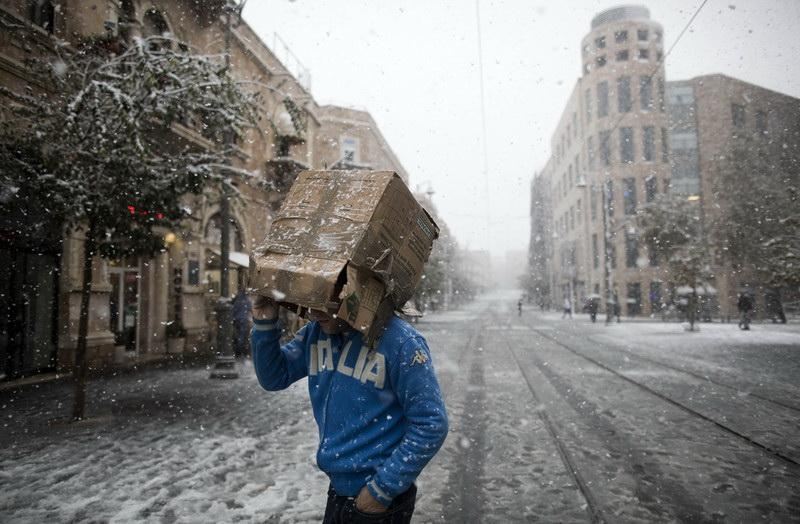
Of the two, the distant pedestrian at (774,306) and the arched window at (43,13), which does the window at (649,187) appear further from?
the arched window at (43,13)

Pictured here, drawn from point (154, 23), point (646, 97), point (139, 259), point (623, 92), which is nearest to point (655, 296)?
point (646, 97)

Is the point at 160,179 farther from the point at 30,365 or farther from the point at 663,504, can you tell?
the point at 663,504

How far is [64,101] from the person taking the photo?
6383 millimetres

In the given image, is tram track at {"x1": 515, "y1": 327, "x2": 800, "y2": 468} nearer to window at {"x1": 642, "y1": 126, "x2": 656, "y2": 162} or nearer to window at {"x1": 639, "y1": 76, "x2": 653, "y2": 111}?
window at {"x1": 642, "y1": 126, "x2": 656, "y2": 162}

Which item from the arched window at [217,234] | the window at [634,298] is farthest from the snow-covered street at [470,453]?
the window at [634,298]

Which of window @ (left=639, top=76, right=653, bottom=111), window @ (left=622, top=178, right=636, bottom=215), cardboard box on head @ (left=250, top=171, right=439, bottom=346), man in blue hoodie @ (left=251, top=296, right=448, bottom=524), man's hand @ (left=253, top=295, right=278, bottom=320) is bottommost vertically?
man in blue hoodie @ (left=251, top=296, right=448, bottom=524)

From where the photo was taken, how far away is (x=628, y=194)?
134 ft

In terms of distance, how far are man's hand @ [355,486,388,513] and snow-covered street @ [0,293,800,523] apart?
2.11m

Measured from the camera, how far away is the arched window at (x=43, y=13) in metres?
9.16

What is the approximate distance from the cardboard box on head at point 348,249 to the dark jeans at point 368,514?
2.15 ft

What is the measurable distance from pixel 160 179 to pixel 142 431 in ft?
10.6

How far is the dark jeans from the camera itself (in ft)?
5.89

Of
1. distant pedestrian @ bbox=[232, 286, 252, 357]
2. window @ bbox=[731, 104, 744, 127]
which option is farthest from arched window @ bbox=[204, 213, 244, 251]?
window @ bbox=[731, 104, 744, 127]

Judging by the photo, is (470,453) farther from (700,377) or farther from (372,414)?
(700,377)
